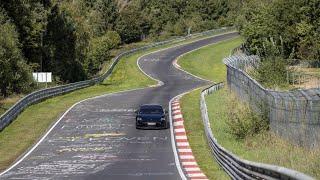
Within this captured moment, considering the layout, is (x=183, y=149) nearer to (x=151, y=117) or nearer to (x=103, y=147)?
(x=103, y=147)

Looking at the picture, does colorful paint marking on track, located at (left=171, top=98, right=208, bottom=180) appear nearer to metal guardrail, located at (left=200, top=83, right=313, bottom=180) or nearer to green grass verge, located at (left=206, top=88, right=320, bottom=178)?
metal guardrail, located at (left=200, top=83, right=313, bottom=180)

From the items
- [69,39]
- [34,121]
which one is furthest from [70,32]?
[34,121]

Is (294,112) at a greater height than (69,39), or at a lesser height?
lesser

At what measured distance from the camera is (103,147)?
30.1m

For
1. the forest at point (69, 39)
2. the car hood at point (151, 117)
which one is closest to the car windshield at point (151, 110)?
the car hood at point (151, 117)

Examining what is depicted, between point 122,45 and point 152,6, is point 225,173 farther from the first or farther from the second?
point 152,6

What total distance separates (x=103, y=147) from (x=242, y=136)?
761 cm

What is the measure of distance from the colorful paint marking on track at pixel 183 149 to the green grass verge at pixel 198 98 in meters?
0.25

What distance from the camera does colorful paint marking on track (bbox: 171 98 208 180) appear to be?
23070 millimetres

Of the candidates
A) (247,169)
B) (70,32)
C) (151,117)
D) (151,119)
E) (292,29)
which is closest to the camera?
(247,169)

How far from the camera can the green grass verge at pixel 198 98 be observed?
2536 cm

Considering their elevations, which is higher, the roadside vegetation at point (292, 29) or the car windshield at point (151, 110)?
the roadside vegetation at point (292, 29)

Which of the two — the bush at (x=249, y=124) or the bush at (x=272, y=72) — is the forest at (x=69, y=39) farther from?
the bush at (x=249, y=124)

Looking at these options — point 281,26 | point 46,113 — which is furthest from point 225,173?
point 281,26
